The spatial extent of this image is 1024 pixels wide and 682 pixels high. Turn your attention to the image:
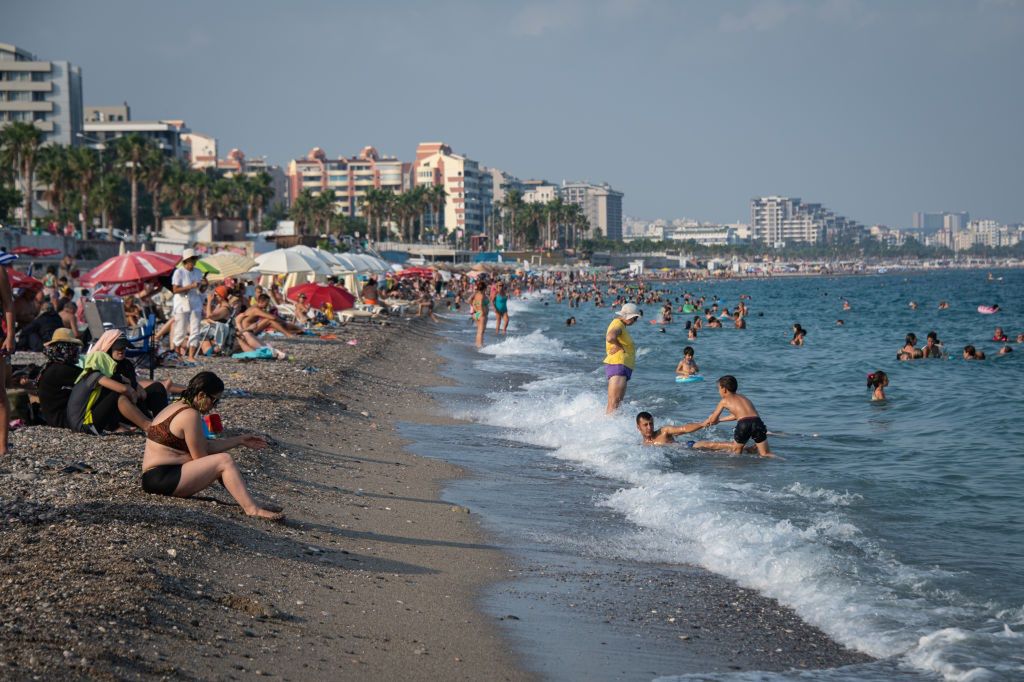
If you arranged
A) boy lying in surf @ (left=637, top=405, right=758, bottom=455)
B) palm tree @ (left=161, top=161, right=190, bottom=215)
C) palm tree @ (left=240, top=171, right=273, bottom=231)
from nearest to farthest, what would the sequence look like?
boy lying in surf @ (left=637, top=405, right=758, bottom=455) < palm tree @ (left=161, top=161, right=190, bottom=215) < palm tree @ (left=240, top=171, right=273, bottom=231)

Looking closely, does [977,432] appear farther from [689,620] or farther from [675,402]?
[689,620]

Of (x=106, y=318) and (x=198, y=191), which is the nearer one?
(x=106, y=318)

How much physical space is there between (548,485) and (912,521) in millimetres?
3104

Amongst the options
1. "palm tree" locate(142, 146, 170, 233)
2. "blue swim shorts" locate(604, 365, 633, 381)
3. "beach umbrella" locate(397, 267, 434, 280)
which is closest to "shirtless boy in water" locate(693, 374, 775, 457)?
"blue swim shorts" locate(604, 365, 633, 381)

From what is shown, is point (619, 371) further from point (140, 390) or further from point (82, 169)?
point (82, 169)

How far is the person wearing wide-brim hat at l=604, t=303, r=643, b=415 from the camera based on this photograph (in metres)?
12.8

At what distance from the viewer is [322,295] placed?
28.8 meters

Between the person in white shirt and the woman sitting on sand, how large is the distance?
10355 millimetres

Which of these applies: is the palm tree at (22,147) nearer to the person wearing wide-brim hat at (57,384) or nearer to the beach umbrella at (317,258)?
the beach umbrella at (317,258)

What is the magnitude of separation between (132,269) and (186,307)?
1510 millimetres

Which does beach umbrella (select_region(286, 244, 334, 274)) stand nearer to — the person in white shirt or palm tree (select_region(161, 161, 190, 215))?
the person in white shirt

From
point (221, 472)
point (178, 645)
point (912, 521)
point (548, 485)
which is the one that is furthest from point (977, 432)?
point (178, 645)

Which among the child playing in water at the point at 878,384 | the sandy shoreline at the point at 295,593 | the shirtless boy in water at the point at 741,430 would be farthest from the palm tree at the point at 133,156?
the sandy shoreline at the point at 295,593

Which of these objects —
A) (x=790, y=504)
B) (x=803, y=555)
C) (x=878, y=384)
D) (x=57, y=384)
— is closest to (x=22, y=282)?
(x=57, y=384)
